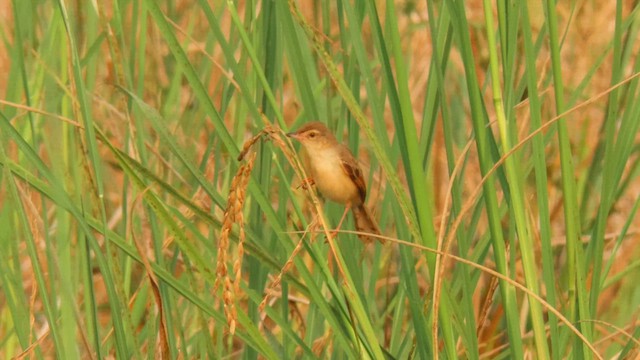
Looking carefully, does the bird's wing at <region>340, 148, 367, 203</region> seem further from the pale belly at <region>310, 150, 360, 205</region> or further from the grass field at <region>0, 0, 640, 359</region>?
the grass field at <region>0, 0, 640, 359</region>

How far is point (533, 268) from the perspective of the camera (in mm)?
1387

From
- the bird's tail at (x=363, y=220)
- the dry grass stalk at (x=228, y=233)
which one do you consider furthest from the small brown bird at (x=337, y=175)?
the dry grass stalk at (x=228, y=233)

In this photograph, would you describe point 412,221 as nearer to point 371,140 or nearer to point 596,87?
point 371,140

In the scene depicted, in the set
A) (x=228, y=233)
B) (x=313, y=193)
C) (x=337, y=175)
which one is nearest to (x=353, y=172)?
(x=337, y=175)

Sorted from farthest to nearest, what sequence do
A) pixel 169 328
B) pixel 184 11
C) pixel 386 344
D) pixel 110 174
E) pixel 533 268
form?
pixel 184 11, pixel 110 174, pixel 386 344, pixel 169 328, pixel 533 268

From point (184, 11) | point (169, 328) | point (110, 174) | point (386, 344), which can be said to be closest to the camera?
point (169, 328)

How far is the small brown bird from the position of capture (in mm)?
2463

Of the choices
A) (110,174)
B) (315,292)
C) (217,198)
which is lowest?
(110,174)

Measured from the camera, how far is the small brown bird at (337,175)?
2.46 meters

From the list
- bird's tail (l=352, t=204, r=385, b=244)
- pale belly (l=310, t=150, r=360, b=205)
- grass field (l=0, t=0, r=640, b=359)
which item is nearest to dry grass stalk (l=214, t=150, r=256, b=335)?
grass field (l=0, t=0, r=640, b=359)

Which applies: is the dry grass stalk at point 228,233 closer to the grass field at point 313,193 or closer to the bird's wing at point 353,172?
the grass field at point 313,193

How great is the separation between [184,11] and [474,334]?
2.47 metres

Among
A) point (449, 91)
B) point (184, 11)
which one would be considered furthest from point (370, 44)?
point (184, 11)

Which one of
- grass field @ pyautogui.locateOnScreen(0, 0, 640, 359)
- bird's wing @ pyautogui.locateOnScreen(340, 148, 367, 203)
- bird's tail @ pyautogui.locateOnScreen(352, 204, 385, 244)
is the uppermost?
grass field @ pyautogui.locateOnScreen(0, 0, 640, 359)
